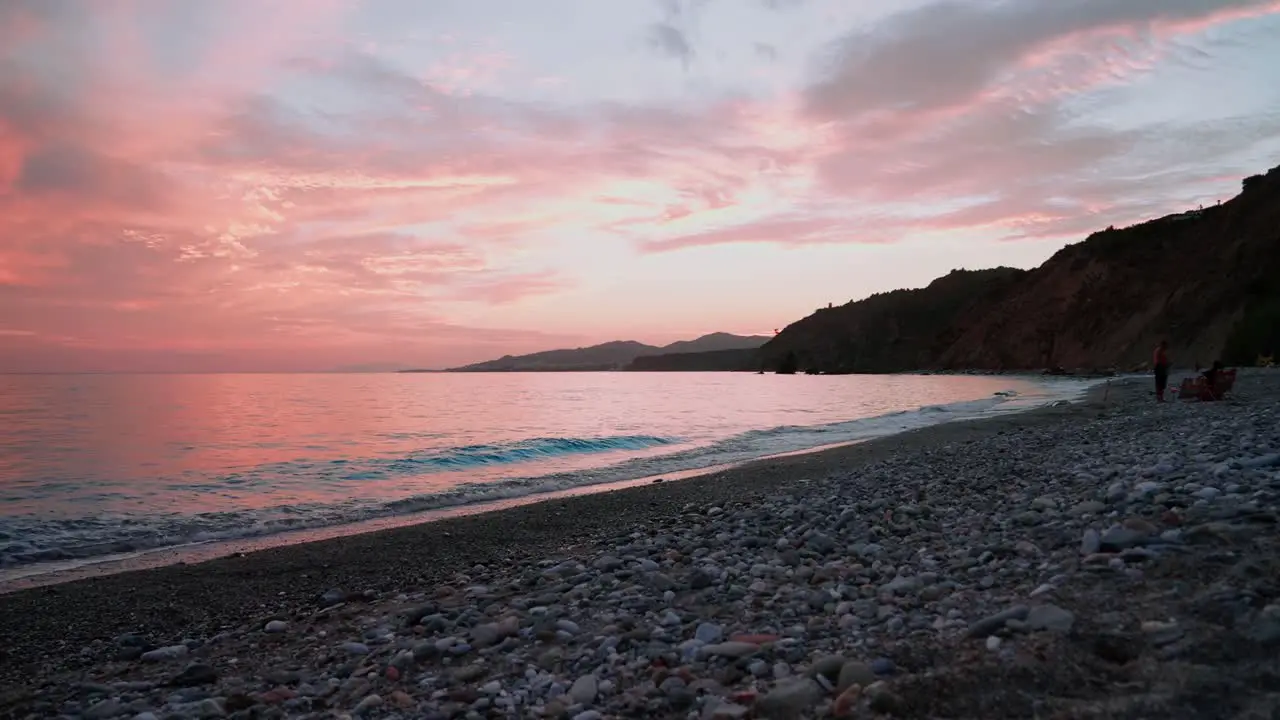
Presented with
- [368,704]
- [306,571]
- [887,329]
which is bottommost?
[306,571]

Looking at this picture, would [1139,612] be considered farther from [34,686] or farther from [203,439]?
[203,439]

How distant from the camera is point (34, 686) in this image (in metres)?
5.15

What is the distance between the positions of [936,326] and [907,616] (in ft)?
506

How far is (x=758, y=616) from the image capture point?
15.6 feet

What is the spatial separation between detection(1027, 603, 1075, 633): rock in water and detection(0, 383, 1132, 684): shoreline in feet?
17.6

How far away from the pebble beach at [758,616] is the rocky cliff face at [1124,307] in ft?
158

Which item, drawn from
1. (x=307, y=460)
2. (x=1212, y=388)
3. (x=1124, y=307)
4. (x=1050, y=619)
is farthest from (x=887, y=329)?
(x=1050, y=619)

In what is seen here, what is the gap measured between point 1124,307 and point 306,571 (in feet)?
295

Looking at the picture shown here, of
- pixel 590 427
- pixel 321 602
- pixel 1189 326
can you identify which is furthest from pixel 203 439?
pixel 1189 326

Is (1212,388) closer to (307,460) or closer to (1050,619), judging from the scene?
(1050,619)

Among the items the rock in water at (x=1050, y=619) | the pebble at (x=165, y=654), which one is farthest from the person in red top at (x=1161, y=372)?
the pebble at (x=165, y=654)

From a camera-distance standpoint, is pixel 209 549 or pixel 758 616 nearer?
pixel 758 616

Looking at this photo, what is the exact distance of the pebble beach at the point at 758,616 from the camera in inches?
132

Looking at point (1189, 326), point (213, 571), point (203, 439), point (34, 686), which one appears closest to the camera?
point (34, 686)
